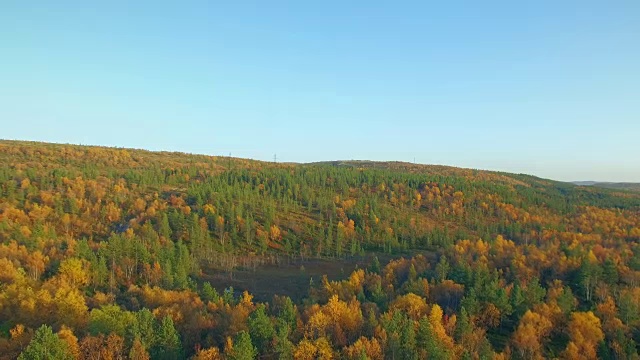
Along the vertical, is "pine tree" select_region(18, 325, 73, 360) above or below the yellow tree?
above

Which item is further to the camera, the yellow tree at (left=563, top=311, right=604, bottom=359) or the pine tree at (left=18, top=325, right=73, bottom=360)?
the yellow tree at (left=563, top=311, right=604, bottom=359)

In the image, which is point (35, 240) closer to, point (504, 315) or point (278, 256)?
point (278, 256)

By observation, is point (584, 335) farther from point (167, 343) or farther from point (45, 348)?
point (45, 348)

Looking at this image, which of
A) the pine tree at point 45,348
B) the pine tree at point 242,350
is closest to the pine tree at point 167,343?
the pine tree at point 242,350

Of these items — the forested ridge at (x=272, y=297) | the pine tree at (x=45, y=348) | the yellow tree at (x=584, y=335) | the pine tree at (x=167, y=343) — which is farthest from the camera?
the yellow tree at (x=584, y=335)

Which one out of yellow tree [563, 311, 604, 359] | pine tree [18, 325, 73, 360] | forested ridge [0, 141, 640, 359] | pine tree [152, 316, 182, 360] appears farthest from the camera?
yellow tree [563, 311, 604, 359]

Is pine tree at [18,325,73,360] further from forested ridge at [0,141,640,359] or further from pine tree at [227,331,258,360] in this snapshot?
pine tree at [227,331,258,360]

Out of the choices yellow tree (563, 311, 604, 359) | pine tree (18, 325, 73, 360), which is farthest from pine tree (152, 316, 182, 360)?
yellow tree (563, 311, 604, 359)

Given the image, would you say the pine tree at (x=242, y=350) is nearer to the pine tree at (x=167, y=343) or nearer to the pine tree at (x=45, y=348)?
the pine tree at (x=167, y=343)

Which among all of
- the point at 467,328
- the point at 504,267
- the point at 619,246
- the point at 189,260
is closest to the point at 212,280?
the point at 189,260

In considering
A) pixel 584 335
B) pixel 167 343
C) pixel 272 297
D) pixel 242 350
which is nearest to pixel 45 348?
pixel 167 343

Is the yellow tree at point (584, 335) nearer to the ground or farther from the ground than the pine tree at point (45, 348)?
nearer to the ground
